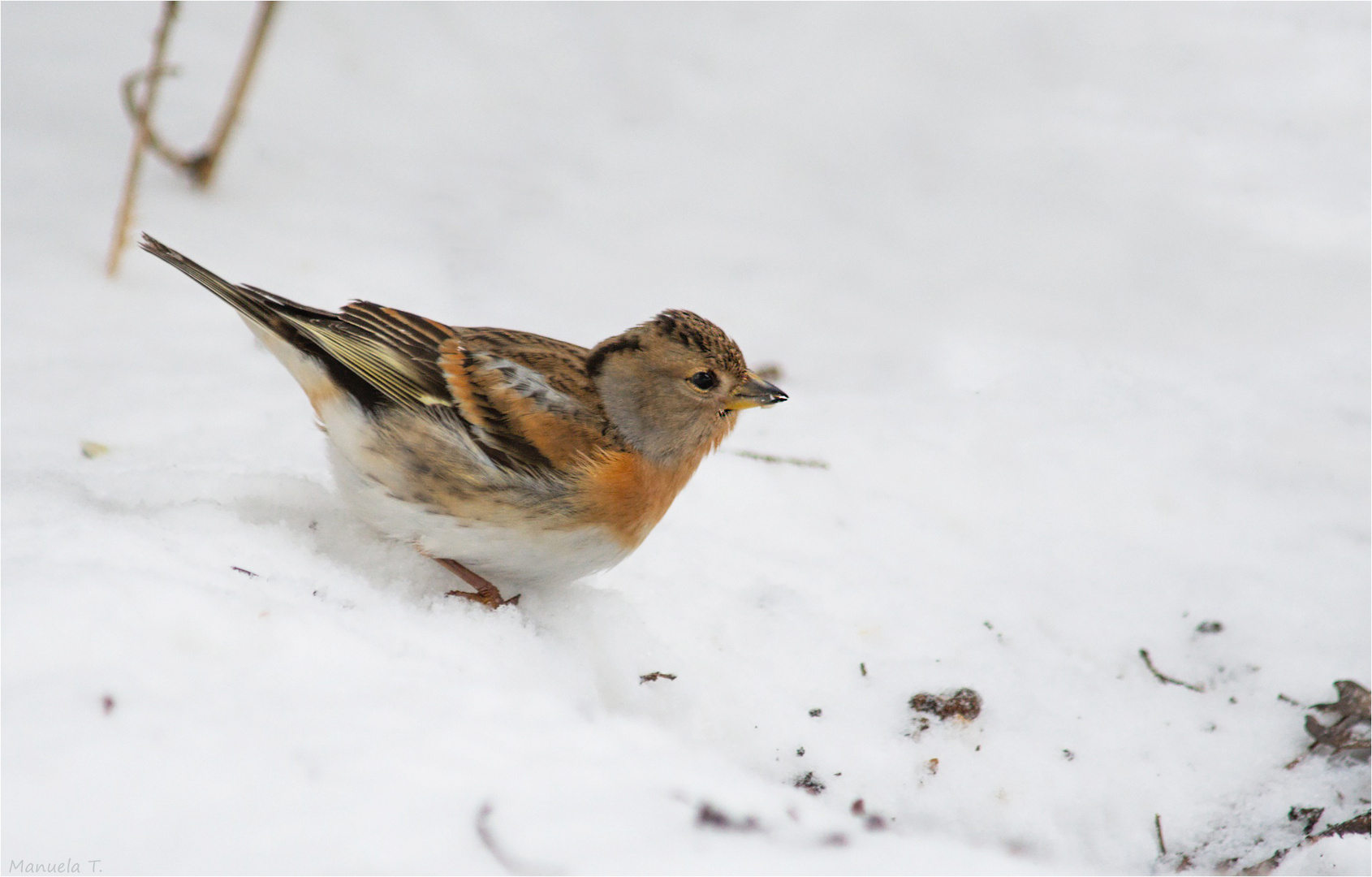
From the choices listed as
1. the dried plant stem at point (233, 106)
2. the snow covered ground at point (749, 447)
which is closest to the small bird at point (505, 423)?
the snow covered ground at point (749, 447)

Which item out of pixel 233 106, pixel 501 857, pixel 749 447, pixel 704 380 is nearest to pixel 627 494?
pixel 704 380

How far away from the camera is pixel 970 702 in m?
3.42

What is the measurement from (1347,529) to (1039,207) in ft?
8.88

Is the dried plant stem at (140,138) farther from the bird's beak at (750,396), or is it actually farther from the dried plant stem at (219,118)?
the bird's beak at (750,396)

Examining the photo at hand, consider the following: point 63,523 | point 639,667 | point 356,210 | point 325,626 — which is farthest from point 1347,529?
point 356,210

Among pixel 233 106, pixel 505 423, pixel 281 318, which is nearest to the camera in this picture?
pixel 505 423

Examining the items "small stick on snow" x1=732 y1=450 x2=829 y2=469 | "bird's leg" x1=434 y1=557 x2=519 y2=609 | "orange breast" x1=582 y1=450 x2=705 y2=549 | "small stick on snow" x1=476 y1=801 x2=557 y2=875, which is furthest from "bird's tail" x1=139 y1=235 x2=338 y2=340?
"small stick on snow" x1=732 y1=450 x2=829 y2=469

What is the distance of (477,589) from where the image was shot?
329cm

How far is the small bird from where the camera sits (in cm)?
314

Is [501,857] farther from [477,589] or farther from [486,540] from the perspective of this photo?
[477,589]

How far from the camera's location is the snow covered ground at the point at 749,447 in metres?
2.22

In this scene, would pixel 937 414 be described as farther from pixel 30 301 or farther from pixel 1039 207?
pixel 30 301

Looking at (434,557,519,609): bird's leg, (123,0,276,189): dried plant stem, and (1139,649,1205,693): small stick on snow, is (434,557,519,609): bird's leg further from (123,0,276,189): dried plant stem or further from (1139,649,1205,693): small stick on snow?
(123,0,276,189): dried plant stem

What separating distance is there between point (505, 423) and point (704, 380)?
70 centimetres
